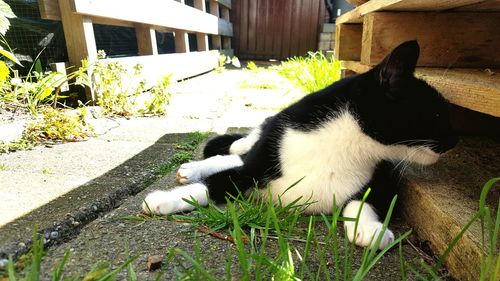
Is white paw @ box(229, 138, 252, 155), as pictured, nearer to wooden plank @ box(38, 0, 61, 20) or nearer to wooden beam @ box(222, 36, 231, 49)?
wooden plank @ box(38, 0, 61, 20)

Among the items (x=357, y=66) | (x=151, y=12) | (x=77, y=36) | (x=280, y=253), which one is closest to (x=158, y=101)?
(x=77, y=36)

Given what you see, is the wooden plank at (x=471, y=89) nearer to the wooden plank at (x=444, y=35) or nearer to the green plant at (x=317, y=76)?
the wooden plank at (x=444, y=35)

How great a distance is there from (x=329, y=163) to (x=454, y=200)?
38 centimetres

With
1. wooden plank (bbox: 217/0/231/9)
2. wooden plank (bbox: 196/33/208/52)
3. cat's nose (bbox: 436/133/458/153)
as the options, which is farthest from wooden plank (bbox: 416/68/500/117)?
wooden plank (bbox: 217/0/231/9)

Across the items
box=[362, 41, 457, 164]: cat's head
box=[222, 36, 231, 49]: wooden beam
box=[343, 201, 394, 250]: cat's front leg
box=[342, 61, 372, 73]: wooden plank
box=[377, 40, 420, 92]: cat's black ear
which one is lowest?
box=[343, 201, 394, 250]: cat's front leg

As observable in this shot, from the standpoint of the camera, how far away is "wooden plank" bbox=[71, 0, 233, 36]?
2332 millimetres

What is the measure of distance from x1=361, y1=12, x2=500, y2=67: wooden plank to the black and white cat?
1.32ft

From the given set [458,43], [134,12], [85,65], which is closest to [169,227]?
[458,43]

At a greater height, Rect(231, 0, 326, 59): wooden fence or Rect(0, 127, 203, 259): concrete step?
Rect(231, 0, 326, 59): wooden fence

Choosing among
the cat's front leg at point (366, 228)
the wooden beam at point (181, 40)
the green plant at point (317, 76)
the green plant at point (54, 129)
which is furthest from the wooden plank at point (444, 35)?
the wooden beam at point (181, 40)

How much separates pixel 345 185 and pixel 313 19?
775 cm

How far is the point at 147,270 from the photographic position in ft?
2.67

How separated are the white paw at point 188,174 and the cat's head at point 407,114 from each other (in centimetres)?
70

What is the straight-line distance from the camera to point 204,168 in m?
1.48
